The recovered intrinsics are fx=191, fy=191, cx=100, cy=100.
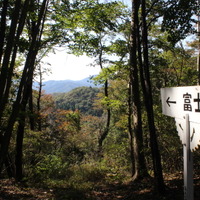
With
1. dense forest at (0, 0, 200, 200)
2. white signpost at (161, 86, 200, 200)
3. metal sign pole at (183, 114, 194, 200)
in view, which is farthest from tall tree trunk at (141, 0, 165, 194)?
metal sign pole at (183, 114, 194, 200)

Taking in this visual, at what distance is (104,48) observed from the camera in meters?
7.89

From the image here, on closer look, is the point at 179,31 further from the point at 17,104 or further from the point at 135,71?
the point at 17,104

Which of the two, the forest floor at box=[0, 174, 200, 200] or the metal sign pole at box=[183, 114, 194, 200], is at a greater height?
the metal sign pole at box=[183, 114, 194, 200]

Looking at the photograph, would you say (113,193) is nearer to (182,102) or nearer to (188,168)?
(188,168)

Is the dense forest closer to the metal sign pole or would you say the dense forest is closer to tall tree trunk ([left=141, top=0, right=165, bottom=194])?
tall tree trunk ([left=141, top=0, right=165, bottom=194])

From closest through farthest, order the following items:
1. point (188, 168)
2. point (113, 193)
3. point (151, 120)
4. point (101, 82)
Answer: point (188, 168) → point (151, 120) → point (113, 193) → point (101, 82)

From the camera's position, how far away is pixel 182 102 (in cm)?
195

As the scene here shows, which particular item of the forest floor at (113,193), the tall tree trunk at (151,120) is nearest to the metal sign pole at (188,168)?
the tall tree trunk at (151,120)

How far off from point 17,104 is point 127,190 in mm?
4361

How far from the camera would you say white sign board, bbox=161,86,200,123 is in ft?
5.82

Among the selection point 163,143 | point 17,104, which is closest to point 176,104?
A: point 17,104

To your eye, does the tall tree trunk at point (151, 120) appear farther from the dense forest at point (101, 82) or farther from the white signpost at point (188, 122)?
the white signpost at point (188, 122)

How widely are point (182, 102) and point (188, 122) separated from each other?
0.21 meters

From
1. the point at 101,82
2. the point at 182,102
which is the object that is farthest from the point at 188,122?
the point at 101,82
